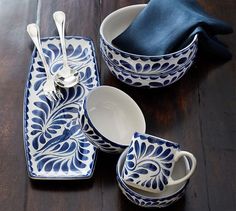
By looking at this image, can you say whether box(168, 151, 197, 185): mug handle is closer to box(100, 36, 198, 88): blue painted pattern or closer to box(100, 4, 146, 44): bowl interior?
box(100, 36, 198, 88): blue painted pattern

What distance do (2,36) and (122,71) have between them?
243 millimetres

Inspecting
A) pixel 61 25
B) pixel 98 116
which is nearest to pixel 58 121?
pixel 98 116

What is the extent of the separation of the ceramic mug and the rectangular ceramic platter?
82mm

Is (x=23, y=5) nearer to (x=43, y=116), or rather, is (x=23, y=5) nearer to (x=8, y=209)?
(x=43, y=116)

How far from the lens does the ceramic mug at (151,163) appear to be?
23.3 inches

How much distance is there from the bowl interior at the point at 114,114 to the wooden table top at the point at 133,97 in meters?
0.02

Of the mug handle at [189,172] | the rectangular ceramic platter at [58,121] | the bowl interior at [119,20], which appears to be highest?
the bowl interior at [119,20]

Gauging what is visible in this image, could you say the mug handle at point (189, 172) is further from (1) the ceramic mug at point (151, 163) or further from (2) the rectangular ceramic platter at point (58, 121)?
(2) the rectangular ceramic platter at point (58, 121)

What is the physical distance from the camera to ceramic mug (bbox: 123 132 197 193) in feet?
1.94

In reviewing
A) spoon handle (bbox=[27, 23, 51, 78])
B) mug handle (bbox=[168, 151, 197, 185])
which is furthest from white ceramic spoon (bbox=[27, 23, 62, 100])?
mug handle (bbox=[168, 151, 197, 185])

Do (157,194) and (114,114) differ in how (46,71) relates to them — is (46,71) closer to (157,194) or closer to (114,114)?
(114,114)

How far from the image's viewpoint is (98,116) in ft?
2.34

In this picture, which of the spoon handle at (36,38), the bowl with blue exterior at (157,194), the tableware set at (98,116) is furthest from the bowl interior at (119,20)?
the bowl with blue exterior at (157,194)

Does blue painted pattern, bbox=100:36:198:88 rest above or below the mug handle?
above
